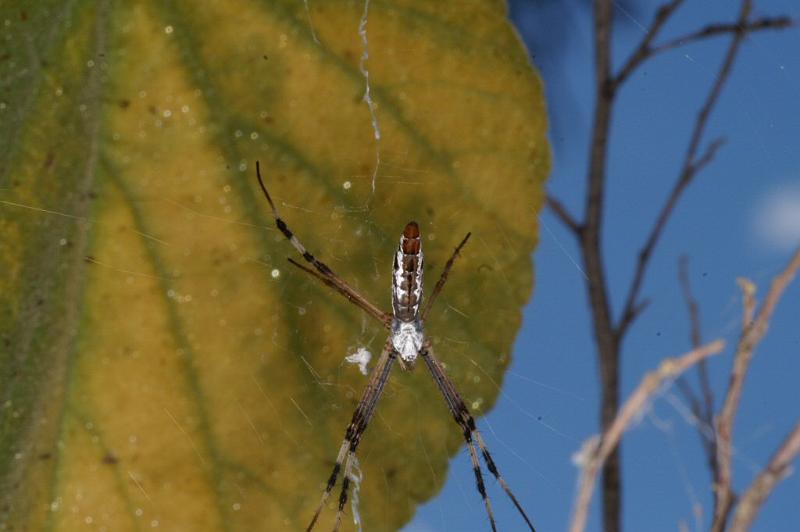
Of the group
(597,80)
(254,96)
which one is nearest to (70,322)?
(254,96)

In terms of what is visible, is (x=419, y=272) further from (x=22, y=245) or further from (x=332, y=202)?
(x=22, y=245)

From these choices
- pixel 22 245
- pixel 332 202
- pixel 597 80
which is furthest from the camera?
pixel 597 80

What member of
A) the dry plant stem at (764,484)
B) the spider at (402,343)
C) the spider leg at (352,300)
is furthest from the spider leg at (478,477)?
the dry plant stem at (764,484)

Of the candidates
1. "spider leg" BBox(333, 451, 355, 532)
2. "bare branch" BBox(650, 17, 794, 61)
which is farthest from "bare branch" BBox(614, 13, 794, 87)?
"spider leg" BBox(333, 451, 355, 532)

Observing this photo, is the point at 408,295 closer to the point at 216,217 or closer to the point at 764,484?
the point at 216,217

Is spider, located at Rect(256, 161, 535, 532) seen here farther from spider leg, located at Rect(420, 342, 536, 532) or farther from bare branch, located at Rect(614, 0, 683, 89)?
bare branch, located at Rect(614, 0, 683, 89)

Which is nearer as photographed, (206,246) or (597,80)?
(206,246)

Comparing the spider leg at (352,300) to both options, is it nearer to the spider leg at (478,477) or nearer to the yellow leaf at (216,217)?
the yellow leaf at (216,217)
